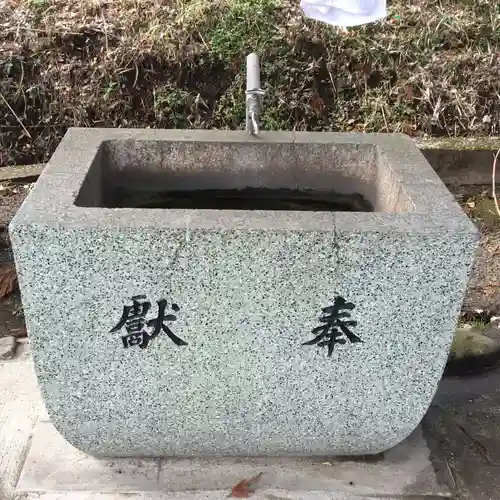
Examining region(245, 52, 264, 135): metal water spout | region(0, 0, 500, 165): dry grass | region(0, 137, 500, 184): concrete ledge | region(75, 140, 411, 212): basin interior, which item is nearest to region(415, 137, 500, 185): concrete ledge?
region(0, 137, 500, 184): concrete ledge

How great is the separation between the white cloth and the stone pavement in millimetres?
1676

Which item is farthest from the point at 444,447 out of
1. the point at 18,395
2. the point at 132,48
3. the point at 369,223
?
the point at 132,48

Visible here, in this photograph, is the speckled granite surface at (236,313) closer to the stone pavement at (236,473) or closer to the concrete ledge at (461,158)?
the stone pavement at (236,473)

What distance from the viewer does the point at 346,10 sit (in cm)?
217

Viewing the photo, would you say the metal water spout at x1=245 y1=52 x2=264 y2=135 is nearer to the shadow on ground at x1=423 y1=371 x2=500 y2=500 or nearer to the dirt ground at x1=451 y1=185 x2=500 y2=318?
the shadow on ground at x1=423 y1=371 x2=500 y2=500

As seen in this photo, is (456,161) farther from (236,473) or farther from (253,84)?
(236,473)

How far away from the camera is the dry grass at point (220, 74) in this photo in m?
4.46

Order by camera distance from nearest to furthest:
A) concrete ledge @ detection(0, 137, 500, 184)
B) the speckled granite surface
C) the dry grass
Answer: the speckled granite surface → concrete ledge @ detection(0, 137, 500, 184) → the dry grass

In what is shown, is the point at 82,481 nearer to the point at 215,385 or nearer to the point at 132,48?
the point at 215,385

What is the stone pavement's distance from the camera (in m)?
2.06

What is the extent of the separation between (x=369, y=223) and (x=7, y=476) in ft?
5.24

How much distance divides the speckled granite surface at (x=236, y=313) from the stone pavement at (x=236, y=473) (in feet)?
0.26

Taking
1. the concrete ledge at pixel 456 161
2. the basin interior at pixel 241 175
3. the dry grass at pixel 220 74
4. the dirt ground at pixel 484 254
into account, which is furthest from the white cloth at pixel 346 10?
the dry grass at pixel 220 74

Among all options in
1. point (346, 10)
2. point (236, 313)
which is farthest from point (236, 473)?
point (346, 10)
